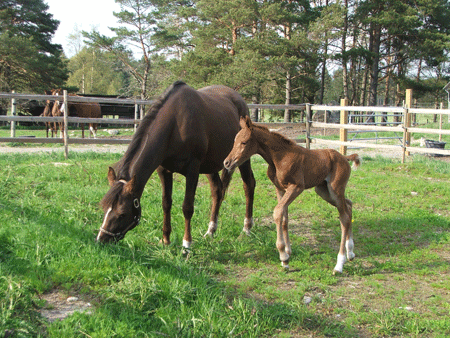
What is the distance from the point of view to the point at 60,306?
3.06m

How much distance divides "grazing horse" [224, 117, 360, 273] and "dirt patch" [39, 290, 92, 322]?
6.37ft

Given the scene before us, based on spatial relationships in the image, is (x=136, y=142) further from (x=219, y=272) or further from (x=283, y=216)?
(x=283, y=216)

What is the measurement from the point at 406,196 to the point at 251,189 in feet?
10.8

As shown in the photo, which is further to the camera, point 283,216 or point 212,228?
point 212,228

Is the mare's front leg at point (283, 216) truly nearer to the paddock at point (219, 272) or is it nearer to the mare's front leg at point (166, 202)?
the paddock at point (219, 272)

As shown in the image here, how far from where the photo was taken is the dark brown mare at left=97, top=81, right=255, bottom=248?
3.91 m

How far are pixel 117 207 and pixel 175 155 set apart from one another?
1.00 metres

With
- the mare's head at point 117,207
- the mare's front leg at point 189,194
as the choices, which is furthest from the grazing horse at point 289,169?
the mare's head at point 117,207

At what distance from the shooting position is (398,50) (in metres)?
31.8

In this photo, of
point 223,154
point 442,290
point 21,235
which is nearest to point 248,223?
point 223,154

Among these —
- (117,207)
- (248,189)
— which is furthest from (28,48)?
(117,207)

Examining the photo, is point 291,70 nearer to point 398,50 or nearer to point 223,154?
point 398,50

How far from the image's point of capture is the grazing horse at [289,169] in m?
4.37

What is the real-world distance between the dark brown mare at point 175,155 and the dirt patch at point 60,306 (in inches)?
31.2
